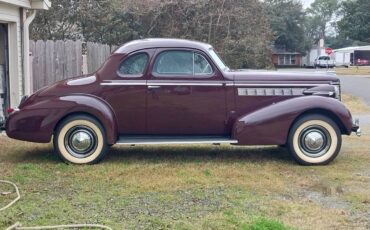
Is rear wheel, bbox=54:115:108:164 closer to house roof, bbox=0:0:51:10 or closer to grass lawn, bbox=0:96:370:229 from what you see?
grass lawn, bbox=0:96:370:229

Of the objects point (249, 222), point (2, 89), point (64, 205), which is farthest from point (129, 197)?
point (2, 89)

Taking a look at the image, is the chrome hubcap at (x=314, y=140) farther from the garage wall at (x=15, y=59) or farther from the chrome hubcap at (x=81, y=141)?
the garage wall at (x=15, y=59)

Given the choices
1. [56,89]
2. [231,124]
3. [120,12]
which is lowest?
[231,124]

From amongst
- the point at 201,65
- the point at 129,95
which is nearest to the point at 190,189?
the point at 129,95

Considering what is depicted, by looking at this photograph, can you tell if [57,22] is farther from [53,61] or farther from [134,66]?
[134,66]

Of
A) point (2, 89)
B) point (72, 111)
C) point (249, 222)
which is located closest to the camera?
point (249, 222)

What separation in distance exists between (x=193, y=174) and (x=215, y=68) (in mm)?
1737

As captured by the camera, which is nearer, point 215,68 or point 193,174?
point 193,174

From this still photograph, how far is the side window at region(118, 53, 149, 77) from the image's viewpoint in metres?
8.23

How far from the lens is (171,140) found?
8219mm

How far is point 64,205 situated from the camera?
5.81 metres

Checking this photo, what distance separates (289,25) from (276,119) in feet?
201

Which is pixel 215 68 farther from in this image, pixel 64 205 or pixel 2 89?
pixel 2 89

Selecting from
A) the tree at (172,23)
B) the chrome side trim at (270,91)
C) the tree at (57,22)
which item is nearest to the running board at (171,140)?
the chrome side trim at (270,91)
